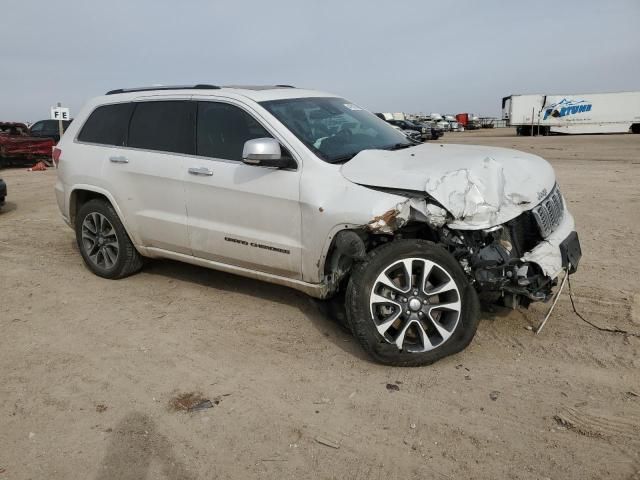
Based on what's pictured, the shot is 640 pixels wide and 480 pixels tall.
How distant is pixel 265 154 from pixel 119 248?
7.70ft

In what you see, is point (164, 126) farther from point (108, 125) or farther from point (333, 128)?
point (333, 128)

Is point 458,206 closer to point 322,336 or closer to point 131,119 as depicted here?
point 322,336

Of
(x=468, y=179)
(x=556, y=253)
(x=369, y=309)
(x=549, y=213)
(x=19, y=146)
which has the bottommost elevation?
(x=369, y=309)

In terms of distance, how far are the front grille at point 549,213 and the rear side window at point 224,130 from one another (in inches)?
81.9

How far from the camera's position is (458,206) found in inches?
136

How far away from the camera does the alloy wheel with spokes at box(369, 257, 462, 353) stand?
11.7ft

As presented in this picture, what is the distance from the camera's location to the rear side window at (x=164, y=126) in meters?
4.71

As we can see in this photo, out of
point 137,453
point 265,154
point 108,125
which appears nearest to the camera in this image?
point 137,453

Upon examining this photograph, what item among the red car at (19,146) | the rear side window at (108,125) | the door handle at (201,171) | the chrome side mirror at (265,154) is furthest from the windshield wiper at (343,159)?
the red car at (19,146)

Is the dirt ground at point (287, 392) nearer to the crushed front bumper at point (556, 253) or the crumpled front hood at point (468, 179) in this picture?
the crushed front bumper at point (556, 253)

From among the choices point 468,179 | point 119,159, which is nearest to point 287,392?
point 468,179

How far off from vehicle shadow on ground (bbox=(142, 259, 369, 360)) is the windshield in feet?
4.25

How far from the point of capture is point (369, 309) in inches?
141

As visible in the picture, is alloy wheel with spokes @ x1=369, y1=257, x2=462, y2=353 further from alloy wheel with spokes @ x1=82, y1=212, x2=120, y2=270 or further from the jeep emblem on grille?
alloy wheel with spokes @ x1=82, y1=212, x2=120, y2=270
